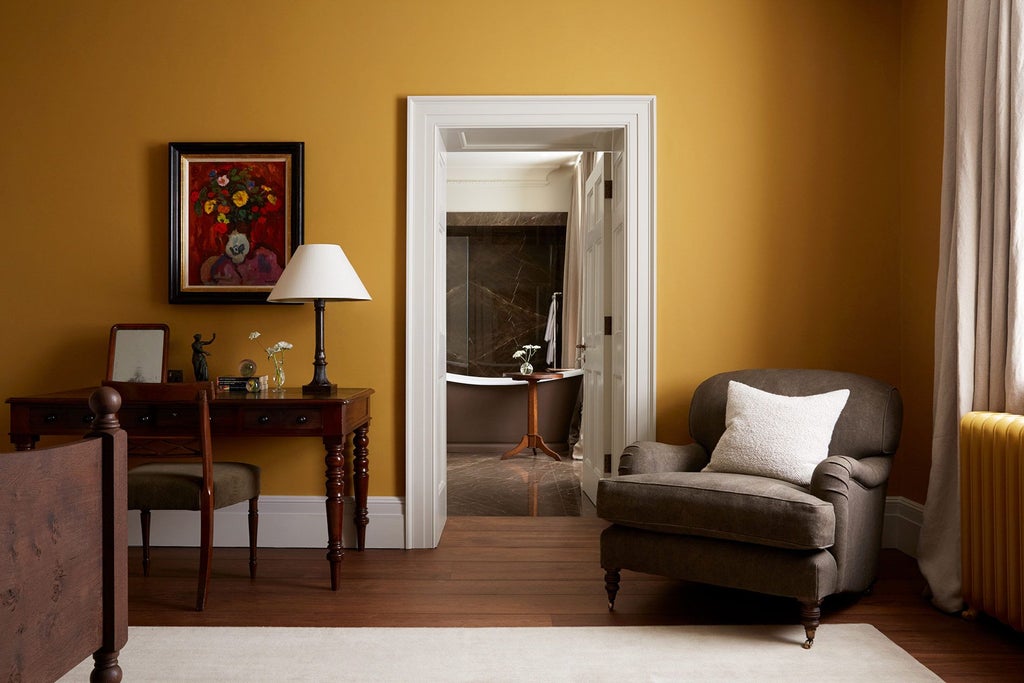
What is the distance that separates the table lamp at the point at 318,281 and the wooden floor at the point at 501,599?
0.82 m

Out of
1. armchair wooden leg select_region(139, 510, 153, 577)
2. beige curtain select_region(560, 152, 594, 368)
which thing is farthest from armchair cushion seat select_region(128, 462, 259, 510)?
beige curtain select_region(560, 152, 594, 368)

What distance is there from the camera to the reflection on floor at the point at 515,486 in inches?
175

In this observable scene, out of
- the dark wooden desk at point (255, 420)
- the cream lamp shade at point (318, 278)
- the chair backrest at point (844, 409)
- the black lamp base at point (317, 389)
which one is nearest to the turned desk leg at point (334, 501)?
the dark wooden desk at point (255, 420)

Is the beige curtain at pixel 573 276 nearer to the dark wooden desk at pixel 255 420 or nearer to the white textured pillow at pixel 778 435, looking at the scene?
the white textured pillow at pixel 778 435

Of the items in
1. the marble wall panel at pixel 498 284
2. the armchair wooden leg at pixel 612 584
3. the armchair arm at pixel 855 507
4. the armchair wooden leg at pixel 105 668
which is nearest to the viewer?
the armchair wooden leg at pixel 105 668

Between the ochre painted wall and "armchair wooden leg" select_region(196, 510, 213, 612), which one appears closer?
"armchair wooden leg" select_region(196, 510, 213, 612)

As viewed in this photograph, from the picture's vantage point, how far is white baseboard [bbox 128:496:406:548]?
367cm

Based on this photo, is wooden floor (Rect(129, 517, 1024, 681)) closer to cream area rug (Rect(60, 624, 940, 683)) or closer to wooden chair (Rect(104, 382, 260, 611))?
cream area rug (Rect(60, 624, 940, 683))

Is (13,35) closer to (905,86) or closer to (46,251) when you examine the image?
(46,251)

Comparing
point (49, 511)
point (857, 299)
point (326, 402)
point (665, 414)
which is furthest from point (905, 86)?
point (49, 511)

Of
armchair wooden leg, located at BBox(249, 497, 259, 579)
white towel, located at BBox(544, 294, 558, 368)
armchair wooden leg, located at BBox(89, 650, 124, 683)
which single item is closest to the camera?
armchair wooden leg, located at BBox(89, 650, 124, 683)

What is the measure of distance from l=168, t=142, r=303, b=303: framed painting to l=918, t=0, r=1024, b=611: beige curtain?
A: 9.12ft

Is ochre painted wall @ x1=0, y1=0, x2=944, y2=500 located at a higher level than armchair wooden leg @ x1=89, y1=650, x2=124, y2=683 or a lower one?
higher

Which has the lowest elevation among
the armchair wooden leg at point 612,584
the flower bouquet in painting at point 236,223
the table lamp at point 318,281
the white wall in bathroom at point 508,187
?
the armchair wooden leg at point 612,584
